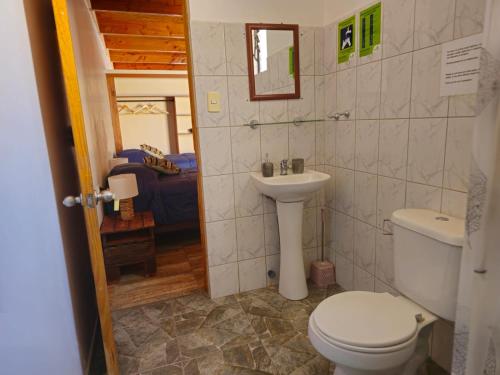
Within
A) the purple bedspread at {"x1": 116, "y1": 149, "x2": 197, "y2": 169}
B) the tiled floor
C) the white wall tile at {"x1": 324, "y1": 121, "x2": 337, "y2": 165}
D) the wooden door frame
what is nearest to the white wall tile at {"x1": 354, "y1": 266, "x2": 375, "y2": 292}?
the tiled floor

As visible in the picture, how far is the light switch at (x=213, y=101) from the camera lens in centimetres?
214

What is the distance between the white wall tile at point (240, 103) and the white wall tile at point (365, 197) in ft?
2.70

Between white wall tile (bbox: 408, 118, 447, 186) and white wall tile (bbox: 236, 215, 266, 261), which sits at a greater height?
white wall tile (bbox: 408, 118, 447, 186)

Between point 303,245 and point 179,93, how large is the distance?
5.28 metres

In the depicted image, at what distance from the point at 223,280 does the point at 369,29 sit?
193cm

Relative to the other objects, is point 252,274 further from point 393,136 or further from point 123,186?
point 393,136

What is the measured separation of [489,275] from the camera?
0.81m

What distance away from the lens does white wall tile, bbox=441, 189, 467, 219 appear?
1440 mm

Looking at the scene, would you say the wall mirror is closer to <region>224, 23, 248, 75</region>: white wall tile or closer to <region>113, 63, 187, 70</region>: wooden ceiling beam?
<region>224, 23, 248, 75</region>: white wall tile

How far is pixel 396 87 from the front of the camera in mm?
1739

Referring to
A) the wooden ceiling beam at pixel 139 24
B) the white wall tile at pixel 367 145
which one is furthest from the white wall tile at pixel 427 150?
the wooden ceiling beam at pixel 139 24

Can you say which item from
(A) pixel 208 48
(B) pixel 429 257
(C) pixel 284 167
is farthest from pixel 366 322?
(A) pixel 208 48

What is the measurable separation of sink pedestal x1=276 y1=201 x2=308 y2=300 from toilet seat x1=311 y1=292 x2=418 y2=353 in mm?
Result: 790

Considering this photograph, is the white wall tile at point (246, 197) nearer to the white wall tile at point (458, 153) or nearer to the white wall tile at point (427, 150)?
the white wall tile at point (427, 150)
